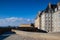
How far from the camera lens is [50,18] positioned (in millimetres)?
93125

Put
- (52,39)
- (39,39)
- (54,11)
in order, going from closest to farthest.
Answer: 1. (52,39)
2. (39,39)
3. (54,11)

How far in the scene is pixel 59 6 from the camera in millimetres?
85500

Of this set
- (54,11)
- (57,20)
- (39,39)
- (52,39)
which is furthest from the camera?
(54,11)

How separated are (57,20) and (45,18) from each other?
13024mm

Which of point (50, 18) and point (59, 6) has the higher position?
point (59, 6)

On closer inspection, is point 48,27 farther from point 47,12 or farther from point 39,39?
point 39,39

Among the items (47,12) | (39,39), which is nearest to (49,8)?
(47,12)

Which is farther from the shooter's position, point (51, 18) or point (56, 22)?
point (51, 18)

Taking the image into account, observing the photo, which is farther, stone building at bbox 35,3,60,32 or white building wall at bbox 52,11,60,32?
stone building at bbox 35,3,60,32

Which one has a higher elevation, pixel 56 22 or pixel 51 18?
pixel 51 18

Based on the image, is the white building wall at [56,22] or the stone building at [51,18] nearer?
the white building wall at [56,22]

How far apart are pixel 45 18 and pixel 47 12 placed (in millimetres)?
3581

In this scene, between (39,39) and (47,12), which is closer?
(39,39)

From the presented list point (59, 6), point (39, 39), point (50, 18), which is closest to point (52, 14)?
point (50, 18)
